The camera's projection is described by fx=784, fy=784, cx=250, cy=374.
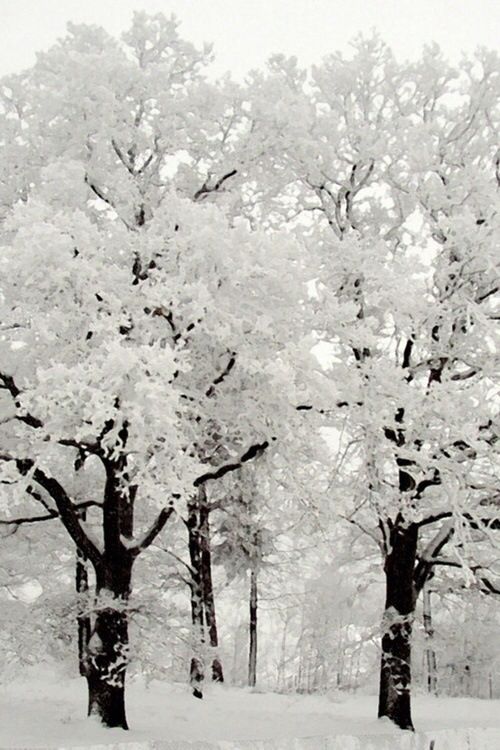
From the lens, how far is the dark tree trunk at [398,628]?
14062 millimetres

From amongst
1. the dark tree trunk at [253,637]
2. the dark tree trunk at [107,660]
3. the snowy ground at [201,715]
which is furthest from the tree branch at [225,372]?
the dark tree trunk at [253,637]

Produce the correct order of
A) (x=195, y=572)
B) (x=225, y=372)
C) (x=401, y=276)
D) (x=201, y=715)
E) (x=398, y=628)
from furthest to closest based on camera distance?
1. (x=195, y=572)
2. (x=201, y=715)
3. (x=398, y=628)
4. (x=401, y=276)
5. (x=225, y=372)

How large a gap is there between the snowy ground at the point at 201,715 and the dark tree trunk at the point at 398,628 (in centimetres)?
44

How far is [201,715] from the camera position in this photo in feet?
50.8

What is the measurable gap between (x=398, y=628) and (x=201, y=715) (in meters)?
4.38

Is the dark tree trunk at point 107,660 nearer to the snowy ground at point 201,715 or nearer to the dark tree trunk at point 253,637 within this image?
the snowy ground at point 201,715

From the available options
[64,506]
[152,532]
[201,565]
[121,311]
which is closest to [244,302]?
[121,311]

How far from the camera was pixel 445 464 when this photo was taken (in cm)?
1208

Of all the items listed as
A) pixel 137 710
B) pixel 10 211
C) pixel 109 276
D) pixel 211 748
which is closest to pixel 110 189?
pixel 10 211

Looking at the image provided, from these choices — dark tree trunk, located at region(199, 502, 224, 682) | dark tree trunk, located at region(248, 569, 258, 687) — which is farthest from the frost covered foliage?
dark tree trunk, located at region(248, 569, 258, 687)

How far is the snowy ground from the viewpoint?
1171 cm

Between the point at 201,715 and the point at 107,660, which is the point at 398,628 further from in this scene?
the point at 107,660

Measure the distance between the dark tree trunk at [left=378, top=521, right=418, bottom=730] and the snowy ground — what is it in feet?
1.43

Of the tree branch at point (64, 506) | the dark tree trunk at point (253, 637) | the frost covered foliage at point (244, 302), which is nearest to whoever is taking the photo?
the frost covered foliage at point (244, 302)
